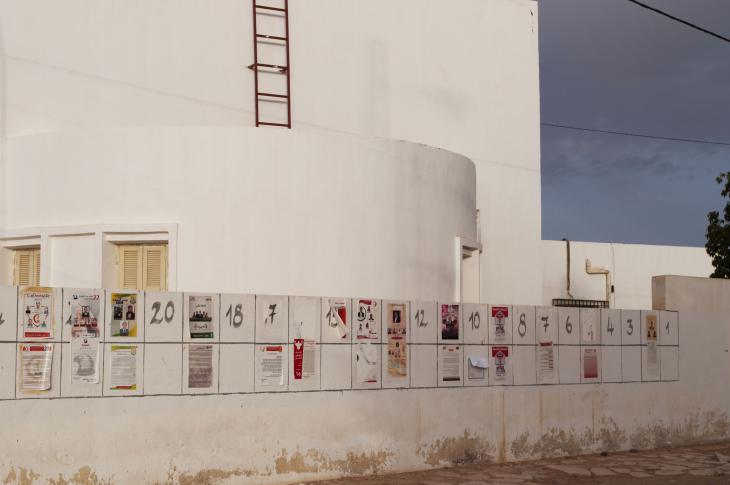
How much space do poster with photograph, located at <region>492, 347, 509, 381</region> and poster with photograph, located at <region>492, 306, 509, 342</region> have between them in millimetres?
109

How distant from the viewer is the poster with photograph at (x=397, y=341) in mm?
9258

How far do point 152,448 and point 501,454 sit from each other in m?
4.00

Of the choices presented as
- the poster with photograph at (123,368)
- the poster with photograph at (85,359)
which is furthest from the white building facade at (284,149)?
the poster with photograph at (85,359)

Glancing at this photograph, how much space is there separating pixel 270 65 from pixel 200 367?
27.4 feet

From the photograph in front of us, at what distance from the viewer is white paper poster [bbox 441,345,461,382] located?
31.6 feet

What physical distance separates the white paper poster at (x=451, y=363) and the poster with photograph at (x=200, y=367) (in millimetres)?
2630

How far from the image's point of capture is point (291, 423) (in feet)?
27.9

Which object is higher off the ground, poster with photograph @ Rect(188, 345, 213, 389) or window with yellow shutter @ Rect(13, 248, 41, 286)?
window with yellow shutter @ Rect(13, 248, 41, 286)

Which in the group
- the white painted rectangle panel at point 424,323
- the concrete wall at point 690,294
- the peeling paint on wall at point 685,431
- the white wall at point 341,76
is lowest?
the peeling paint on wall at point 685,431

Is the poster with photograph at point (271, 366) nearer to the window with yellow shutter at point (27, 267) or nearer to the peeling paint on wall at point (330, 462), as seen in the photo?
the peeling paint on wall at point (330, 462)

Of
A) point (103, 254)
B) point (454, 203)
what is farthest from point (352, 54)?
point (103, 254)

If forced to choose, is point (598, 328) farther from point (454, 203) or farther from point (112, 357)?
point (112, 357)

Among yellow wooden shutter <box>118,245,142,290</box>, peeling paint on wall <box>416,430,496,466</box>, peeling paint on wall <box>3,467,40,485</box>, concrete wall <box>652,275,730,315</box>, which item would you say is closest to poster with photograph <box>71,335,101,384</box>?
peeling paint on wall <box>3,467,40,485</box>

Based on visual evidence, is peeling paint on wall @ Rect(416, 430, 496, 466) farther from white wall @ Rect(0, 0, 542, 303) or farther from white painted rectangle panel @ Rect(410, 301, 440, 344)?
white wall @ Rect(0, 0, 542, 303)
